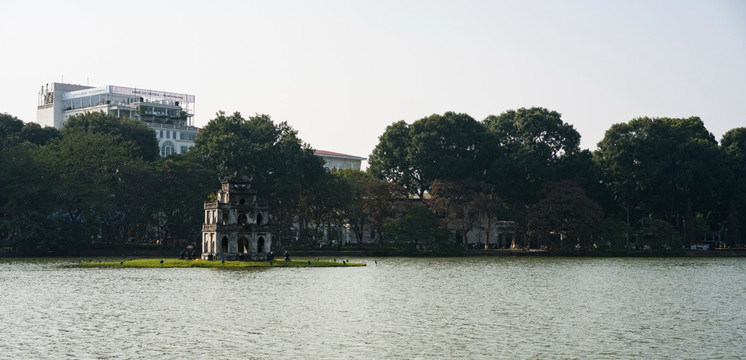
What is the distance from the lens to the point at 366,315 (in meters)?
53.0

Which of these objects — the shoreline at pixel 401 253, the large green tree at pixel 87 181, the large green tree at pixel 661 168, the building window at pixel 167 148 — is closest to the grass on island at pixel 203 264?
the large green tree at pixel 87 181

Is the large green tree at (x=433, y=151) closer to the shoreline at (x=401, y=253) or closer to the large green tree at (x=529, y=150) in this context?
the large green tree at (x=529, y=150)

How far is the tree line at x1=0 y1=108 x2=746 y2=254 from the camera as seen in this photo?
119 metres

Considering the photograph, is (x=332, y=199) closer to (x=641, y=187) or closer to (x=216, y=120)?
(x=216, y=120)

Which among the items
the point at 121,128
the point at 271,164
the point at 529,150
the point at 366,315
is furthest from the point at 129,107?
the point at 366,315

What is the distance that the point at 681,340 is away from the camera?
1708 inches

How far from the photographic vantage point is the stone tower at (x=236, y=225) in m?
99.8

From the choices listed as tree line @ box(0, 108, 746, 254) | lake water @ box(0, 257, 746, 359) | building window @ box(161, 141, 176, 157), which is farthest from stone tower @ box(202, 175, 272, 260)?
building window @ box(161, 141, 176, 157)

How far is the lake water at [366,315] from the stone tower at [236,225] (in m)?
11.1

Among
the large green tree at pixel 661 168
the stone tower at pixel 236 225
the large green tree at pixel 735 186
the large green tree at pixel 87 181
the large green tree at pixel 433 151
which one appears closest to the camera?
the stone tower at pixel 236 225

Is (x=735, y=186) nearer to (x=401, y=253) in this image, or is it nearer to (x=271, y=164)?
(x=401, y=253)

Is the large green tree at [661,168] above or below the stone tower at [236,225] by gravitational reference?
above

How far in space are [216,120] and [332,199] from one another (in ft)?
75.2

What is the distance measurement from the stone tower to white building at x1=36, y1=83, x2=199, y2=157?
286 ft
